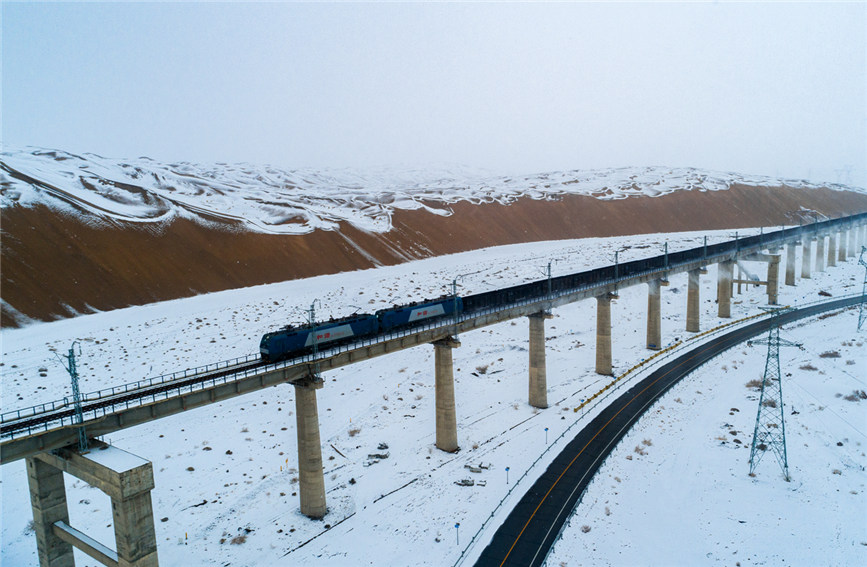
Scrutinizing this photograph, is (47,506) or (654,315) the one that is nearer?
(47,506)

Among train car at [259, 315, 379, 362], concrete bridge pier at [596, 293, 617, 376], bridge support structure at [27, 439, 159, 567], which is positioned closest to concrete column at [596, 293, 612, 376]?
concrete bridge pier at [596, 293, 617, 376]

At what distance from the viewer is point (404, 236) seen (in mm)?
106688

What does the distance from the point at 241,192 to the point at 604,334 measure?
287 ft

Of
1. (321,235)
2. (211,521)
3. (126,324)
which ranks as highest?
(321,235)

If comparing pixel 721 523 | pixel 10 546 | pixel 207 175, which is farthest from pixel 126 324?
pixel 207 175

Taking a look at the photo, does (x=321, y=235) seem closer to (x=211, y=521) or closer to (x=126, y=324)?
(x=126, y=324)

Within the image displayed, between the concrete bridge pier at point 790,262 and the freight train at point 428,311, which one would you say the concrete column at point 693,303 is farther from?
the concrete bridge pier at point 790,262

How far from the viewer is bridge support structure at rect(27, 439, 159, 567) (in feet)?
66.5

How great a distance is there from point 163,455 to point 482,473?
21527 millimetres

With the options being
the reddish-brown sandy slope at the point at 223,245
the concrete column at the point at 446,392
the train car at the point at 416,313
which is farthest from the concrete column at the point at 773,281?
the concrete column at the point at 446,392

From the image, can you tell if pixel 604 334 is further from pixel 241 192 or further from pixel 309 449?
pixel 241 192

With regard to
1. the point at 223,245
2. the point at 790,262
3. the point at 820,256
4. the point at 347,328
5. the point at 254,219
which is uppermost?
the point at 254,219

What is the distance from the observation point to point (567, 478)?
31.1 metres

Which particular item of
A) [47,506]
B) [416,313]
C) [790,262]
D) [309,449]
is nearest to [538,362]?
[416,313]
